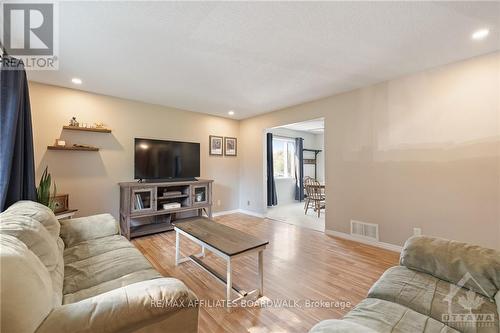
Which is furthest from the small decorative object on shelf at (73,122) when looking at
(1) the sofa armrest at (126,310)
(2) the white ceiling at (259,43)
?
(1) the sofa armrest at (126,310)

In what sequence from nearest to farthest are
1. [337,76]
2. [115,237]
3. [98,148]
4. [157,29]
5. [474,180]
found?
1. [157,29]
2. [115,237]
3. [474,180]
4. [337,76]
5. [98,148]

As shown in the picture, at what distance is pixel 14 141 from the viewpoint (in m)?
1.95

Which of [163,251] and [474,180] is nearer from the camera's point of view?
[474,180]

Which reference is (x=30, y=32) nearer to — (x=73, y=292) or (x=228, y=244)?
(x=73, y=292)

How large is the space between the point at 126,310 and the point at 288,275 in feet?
5.82

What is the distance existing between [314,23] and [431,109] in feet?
6.52

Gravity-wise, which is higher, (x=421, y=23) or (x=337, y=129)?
(x=421, y=23)

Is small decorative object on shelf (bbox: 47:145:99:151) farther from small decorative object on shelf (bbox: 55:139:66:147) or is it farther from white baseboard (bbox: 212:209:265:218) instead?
white baseboard (bbox: 212:209:265:218)

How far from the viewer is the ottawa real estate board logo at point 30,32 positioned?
5.42ft

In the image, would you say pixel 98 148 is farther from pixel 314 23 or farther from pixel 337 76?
pixel 337 76

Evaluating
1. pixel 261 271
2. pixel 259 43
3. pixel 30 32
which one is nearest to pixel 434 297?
pixel 261 271

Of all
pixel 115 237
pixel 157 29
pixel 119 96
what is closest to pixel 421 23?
pixel 157 29

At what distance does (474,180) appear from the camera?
7.91 ft

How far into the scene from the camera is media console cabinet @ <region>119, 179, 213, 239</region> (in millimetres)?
3443
